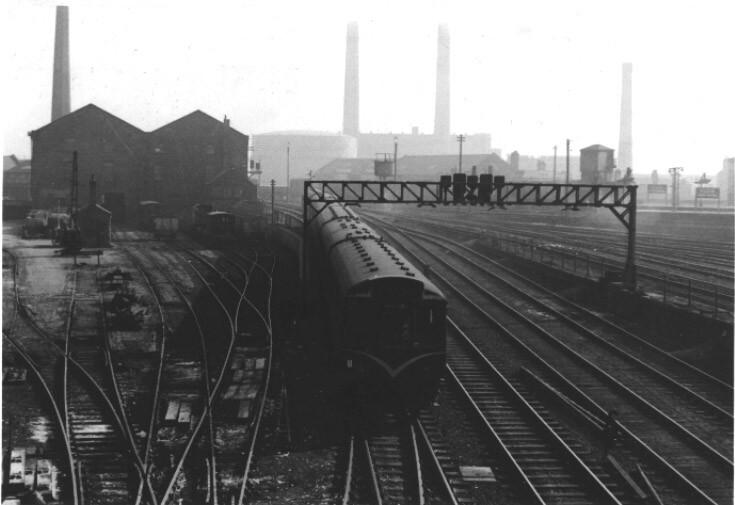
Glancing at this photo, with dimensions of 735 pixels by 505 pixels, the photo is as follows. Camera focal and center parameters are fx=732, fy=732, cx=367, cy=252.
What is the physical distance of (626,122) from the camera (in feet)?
400

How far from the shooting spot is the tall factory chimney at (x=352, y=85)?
157 m

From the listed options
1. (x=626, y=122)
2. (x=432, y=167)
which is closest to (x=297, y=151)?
(x=432, y=167)

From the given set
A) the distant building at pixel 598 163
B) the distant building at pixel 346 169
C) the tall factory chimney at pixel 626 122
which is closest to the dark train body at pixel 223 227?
the distant building at pixel 598 163

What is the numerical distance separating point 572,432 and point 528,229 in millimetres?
47978

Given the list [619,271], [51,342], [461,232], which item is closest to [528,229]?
[461,232]

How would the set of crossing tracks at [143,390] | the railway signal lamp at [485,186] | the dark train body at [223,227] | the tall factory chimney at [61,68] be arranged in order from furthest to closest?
the tall factory chimney at [61,68] → the dark train body at [223,227] → the railway signal lamp at [485,186] → the set of crossing tracks at [143,390]

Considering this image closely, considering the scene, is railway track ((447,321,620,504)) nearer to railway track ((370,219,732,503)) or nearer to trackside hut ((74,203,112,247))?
railway track ((370,219,732,503))

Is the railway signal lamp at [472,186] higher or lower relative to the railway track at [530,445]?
higher

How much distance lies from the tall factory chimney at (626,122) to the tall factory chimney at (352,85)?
5533 cm

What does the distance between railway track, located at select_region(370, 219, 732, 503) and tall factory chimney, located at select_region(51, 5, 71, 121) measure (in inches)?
2314

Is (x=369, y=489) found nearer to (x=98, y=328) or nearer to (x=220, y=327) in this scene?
(x=220, y=327)

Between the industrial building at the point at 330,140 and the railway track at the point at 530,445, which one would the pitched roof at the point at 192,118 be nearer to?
the railway track at the point at 530,445

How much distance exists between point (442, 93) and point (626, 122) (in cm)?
5261

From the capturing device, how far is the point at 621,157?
125 m
